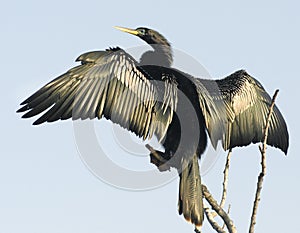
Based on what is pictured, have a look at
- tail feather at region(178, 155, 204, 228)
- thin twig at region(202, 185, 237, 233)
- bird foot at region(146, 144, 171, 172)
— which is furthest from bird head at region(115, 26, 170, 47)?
thin twig at region(202, 185, 237, 233)

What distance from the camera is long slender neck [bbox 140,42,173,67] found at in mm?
8953

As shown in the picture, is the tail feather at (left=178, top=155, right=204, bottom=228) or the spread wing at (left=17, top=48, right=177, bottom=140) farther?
the spread wing at (left=17, top=48, right=177, bottom=140)

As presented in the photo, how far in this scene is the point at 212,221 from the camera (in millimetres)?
7699

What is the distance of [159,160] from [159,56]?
1561 millimetres

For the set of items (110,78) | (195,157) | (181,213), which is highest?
(110,78)

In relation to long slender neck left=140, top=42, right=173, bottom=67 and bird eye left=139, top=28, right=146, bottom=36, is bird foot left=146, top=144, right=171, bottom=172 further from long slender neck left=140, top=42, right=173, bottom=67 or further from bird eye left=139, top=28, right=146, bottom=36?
bird eye left=139, top=28, right=146, bottom=36

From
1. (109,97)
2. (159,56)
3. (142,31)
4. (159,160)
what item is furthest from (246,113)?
(109,97)

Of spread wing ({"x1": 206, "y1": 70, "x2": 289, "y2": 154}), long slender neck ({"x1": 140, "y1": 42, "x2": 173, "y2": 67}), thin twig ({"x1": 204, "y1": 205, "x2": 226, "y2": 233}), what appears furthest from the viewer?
long slender neck ({"x1": 140, "y1": 42, "x2": 173, "y2": 67})

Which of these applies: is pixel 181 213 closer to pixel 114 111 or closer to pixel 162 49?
pixel 114 111

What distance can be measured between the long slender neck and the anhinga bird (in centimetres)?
6

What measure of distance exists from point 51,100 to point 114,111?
0.76 m

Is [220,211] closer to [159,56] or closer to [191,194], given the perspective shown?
[191,194]

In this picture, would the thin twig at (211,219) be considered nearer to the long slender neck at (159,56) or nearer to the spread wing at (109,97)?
the spread wing at (109,97)

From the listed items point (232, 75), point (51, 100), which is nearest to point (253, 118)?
point (232, 75)
